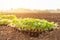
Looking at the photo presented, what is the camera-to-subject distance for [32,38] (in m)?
7.03
